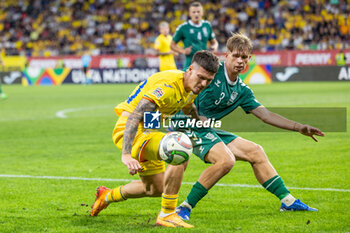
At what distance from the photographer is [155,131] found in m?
5.19

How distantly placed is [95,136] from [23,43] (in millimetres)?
32501

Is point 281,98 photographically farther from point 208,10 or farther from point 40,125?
point 208,10

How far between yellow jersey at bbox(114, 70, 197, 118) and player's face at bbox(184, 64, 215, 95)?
0.11 meters

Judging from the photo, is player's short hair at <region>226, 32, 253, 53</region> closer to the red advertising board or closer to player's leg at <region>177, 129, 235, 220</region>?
player's leg at <region>177, 129, 235, 220</region>

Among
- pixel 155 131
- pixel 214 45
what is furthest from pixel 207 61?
pixel 214 45

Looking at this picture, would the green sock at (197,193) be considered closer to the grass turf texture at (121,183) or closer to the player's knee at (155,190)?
the grass turf texture at (121,183)

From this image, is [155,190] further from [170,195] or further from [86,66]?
[86,66]

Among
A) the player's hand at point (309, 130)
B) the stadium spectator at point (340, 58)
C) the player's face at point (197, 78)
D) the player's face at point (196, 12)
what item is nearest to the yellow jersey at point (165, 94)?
the player's face at point (197, 78)

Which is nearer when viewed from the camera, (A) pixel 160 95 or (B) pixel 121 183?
(A) pixel 160 95

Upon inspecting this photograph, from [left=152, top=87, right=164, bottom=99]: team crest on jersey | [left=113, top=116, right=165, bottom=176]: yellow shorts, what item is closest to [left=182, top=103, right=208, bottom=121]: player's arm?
[left=113, top=116, right=165, bottom=176]: yellow shorts

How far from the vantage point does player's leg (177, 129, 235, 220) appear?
5297 mm

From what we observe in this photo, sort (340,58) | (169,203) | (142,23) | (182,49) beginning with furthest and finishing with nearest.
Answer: (142,23) < (340,58) < (182,49) < (169,203)

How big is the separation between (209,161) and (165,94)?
90cm

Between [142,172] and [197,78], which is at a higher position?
[197,78]
